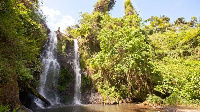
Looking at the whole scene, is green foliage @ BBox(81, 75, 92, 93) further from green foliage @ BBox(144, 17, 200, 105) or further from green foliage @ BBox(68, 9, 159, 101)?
green foliage @ BBox(144, 17, 200, 105)

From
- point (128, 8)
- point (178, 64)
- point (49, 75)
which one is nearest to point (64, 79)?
point (49, 75)

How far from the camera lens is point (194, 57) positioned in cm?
2100

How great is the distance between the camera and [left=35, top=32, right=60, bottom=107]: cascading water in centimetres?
1645

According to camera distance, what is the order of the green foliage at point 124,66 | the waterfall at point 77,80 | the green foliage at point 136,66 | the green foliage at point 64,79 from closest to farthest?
the green foliage at point 136,66, the green foliage at point 124,66, the waterfall at point 77,80, the green foliage at point 64,79

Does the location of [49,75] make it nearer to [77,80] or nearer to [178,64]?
[77,80]

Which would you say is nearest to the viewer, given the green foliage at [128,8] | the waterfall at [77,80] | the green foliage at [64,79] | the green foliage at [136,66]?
the green foliage at [136,66]

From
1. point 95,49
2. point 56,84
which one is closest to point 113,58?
point 95,49

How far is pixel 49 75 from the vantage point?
18203 mm

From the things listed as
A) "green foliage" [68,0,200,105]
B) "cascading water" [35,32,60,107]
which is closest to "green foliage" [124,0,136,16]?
"green foliage" [68,0,200,105]

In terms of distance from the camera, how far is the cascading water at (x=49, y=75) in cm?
1645

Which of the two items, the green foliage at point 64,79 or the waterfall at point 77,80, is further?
the green foliage at point 64,79

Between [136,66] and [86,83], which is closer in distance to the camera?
[136,66]

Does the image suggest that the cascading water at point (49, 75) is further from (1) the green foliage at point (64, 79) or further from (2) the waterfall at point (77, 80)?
(2) the waterfall at point (77, 80)

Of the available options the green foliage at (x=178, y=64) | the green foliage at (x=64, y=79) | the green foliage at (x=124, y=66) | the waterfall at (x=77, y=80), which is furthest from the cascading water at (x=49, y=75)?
the green foliage at (x=178, y=64)
